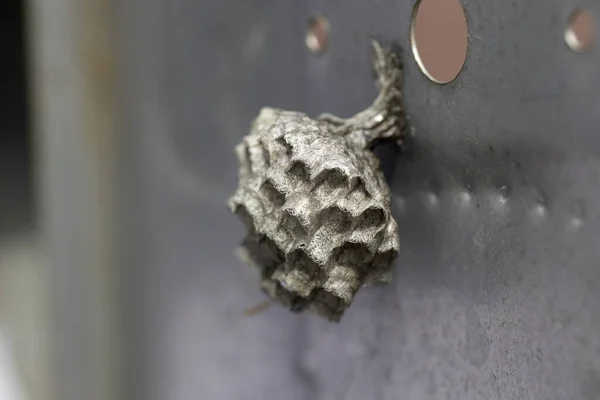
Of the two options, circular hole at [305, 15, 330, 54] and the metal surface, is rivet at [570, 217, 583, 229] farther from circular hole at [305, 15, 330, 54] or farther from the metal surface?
circular hole at [305, 15, 330, 54]

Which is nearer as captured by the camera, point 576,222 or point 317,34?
point 576,222

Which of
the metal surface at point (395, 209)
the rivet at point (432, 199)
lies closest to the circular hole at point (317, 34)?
the metal surface at point (395, 209)

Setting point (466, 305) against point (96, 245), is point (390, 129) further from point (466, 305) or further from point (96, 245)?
point (96, 245)

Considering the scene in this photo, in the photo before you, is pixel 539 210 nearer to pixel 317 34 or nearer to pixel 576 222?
pixel 576 222

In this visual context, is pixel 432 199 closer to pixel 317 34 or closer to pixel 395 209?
pixel 395 209

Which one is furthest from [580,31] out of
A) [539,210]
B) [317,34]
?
[317,34]

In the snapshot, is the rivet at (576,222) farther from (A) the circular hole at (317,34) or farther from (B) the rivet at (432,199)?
(A) the circular hole at (317,34)
